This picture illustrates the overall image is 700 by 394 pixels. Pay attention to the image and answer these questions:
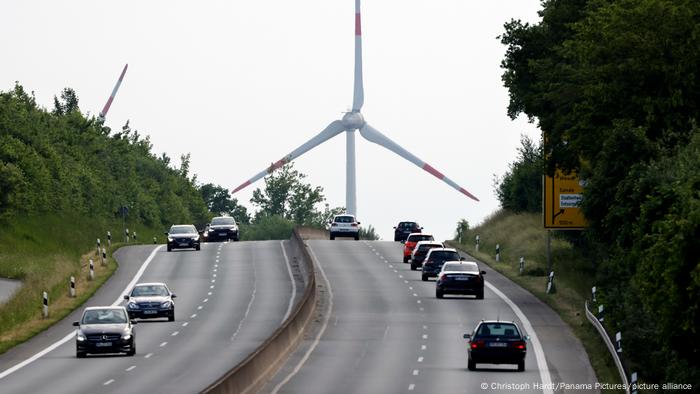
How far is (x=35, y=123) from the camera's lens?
138 metres

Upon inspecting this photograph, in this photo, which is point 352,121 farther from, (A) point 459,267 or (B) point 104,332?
(B) point 104,332

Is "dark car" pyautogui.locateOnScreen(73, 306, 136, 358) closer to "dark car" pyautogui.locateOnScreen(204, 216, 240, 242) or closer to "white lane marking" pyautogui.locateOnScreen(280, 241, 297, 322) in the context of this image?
"white lane marking" pyautogui.locateOnScreen(280, 241, 297, 322)

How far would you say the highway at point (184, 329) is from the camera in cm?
4334

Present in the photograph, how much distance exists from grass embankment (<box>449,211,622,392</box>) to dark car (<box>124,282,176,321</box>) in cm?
1456

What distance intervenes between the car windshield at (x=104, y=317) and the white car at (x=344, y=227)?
62.8m

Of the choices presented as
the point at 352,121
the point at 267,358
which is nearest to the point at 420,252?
the point at 267,358

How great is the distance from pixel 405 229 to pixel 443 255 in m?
33.4

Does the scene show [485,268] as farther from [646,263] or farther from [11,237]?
[646,263]

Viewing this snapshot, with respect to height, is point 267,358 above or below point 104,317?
below

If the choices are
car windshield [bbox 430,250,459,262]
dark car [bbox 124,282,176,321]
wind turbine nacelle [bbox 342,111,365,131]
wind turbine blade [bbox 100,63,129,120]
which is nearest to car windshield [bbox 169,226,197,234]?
car windshield [bbox 430,250,459,262]

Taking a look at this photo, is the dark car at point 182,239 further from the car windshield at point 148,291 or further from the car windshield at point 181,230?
the car windshield at point 148,291

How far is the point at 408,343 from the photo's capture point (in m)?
54.4

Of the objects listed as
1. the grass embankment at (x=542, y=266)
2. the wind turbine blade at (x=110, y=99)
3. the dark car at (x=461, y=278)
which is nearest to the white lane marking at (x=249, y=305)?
the dark car at (x=461, y=278)

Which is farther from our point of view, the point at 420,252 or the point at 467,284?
the point at 420,252
